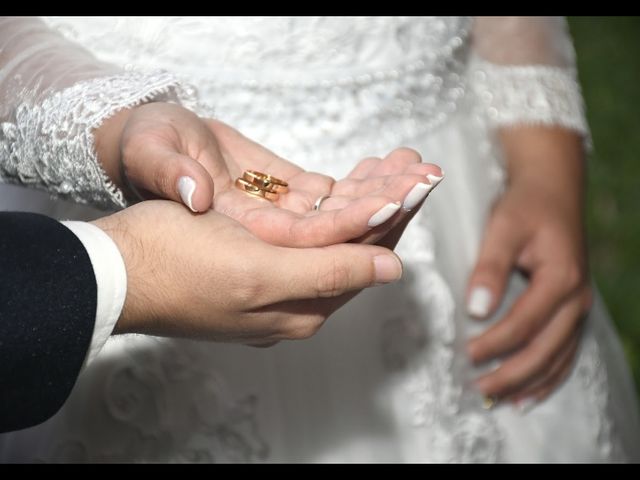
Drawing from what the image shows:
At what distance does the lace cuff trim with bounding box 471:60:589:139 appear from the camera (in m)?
1.58

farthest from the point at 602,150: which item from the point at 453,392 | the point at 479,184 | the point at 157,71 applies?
the point at 157,71

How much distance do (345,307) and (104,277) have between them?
0.45 metres

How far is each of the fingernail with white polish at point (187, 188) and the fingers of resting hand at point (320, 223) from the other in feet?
0.34

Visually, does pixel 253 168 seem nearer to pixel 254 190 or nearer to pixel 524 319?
pixel 254 190

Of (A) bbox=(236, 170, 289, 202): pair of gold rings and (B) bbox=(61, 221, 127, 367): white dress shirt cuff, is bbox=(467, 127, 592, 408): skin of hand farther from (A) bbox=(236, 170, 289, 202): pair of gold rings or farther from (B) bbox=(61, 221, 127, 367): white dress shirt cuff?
(B) bbox=(61, 221, 127, 367): white dress shirt cuff

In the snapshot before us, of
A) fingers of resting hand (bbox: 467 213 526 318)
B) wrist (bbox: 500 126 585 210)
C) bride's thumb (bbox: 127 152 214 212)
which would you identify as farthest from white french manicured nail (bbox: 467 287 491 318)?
bride's thumb (bbox: 127 152 214 212)

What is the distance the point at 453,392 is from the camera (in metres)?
1.33

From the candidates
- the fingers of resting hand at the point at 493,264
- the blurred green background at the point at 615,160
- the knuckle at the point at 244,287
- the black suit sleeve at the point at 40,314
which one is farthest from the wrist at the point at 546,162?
the blurred green background at the point at 615,160

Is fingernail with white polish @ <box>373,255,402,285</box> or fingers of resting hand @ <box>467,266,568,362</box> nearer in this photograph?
fingernail with white polish @ <box>373,255,402,285</box>

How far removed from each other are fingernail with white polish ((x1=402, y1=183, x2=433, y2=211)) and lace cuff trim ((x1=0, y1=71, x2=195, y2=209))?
37 cm

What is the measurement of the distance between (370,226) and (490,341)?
52cm

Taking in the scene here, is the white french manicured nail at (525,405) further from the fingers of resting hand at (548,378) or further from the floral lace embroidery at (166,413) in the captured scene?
the floral lace embroidery at (166,413)

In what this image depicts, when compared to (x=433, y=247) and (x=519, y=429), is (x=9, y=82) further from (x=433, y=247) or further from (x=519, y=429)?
(x=519, y=429)

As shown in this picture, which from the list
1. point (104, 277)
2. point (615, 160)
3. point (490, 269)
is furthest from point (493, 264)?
point (615, 160)
